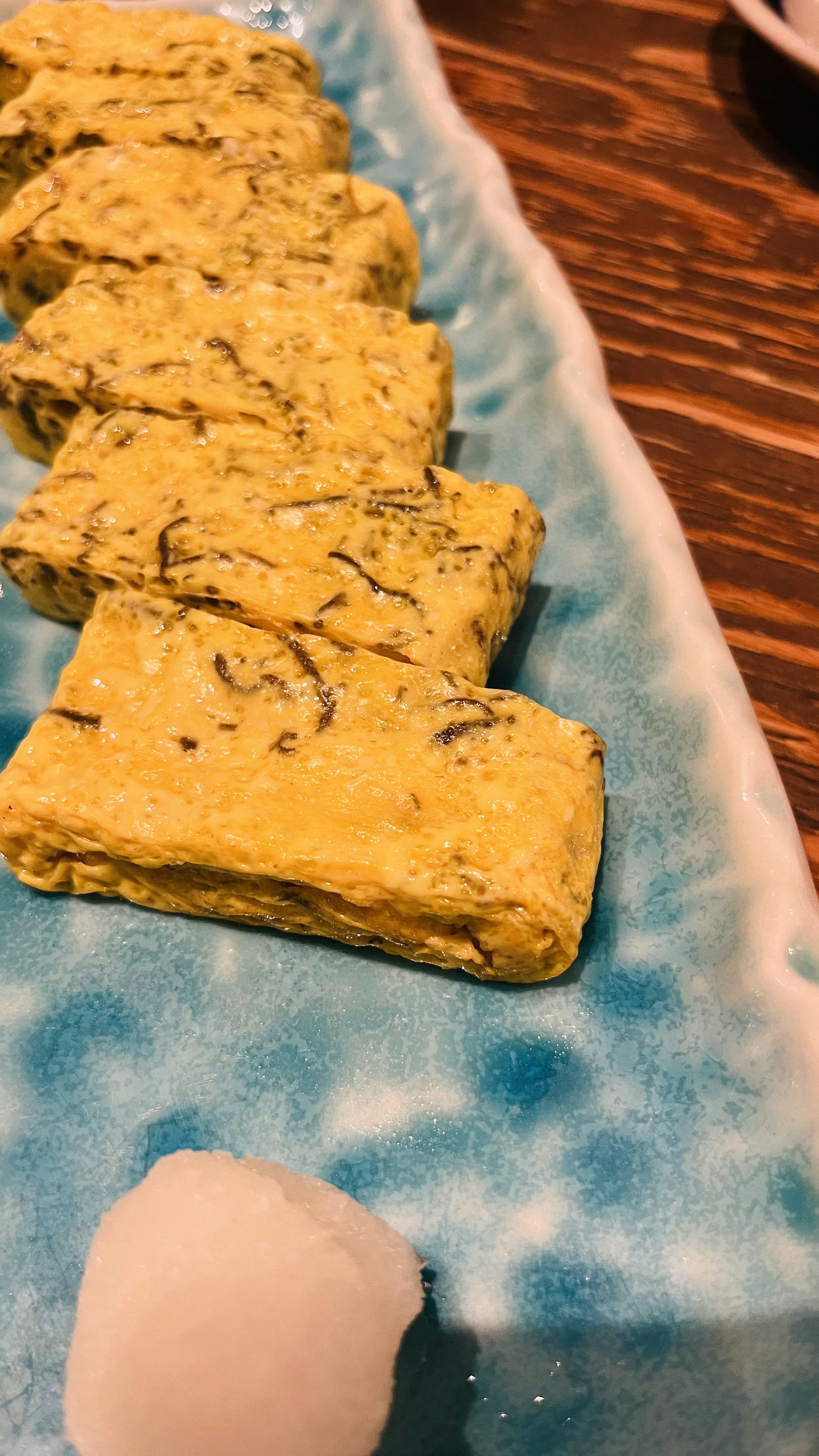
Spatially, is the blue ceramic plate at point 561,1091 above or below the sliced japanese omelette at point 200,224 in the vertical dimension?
below

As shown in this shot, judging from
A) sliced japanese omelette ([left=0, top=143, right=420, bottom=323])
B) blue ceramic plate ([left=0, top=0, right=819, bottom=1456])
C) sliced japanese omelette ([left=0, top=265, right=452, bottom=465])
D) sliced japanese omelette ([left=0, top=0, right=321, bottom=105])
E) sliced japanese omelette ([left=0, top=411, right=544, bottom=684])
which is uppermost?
sliced japanese omelette ([left=0, top=0, right=321, bottom=105])

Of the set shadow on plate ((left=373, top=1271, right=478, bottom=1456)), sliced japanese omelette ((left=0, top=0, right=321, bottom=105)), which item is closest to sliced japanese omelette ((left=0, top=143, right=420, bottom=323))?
sliced japanese omelette ((left=0, top=0, right=321, bottom=105))

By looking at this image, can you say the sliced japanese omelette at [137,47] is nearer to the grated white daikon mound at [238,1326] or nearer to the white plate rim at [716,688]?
the white plate rim at [716,688]

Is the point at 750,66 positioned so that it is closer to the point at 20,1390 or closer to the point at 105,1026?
the point at 105,1026

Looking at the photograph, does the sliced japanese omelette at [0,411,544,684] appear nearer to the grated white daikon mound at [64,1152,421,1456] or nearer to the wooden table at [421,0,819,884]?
the wooden table at [421,0,819,884]

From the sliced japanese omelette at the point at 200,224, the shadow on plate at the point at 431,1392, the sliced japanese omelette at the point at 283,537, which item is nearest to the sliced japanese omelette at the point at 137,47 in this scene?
the sliced japanese omelette at the point at 200,224

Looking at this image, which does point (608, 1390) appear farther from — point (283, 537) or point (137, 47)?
point (137, 47)
